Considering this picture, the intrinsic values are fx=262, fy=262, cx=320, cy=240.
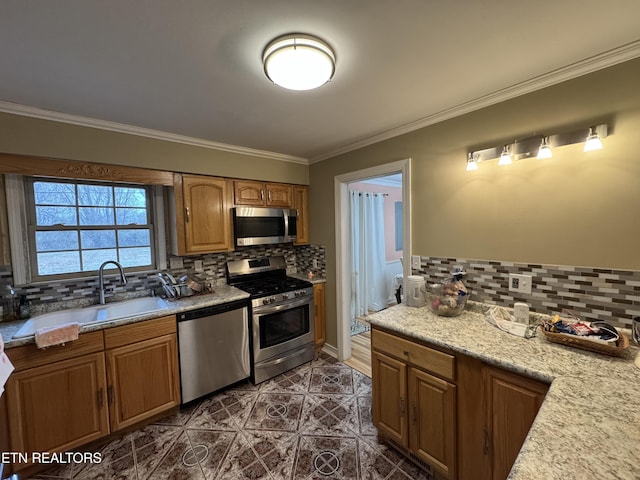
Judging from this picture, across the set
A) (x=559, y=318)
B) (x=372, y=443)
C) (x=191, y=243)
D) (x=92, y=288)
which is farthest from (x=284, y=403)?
(x=559, y=318)

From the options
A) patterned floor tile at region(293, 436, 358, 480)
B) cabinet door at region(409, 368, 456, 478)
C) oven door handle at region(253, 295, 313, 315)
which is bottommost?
patterned floor tile at region(293, 436, 358, 480)

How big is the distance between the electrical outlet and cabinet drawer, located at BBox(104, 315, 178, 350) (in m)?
2.47

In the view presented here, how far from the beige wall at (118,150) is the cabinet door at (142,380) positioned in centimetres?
145

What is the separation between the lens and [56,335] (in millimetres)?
1618

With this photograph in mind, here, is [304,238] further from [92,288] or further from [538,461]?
[538,461]

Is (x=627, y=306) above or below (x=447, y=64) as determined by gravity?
below

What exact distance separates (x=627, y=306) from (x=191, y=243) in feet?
9.91

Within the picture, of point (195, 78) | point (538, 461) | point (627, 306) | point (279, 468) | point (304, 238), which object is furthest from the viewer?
point (304, 238)

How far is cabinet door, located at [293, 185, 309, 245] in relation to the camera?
3238 millimetres

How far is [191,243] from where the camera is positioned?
246cm

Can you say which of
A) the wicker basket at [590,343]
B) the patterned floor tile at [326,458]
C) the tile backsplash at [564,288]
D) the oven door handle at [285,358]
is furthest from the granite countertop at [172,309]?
the wicker basket at [590,343]

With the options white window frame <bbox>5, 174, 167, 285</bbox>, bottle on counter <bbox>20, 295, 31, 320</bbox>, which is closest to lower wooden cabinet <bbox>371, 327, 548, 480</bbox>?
bottle on counter <bbox>20, 295, 31, 320</bbox>

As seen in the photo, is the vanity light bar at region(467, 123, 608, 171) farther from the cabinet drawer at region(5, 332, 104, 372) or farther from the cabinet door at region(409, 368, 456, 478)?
the cabinet drawer at region(5, 332, 104, 372)

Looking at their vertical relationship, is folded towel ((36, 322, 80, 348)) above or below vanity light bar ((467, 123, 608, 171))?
below
